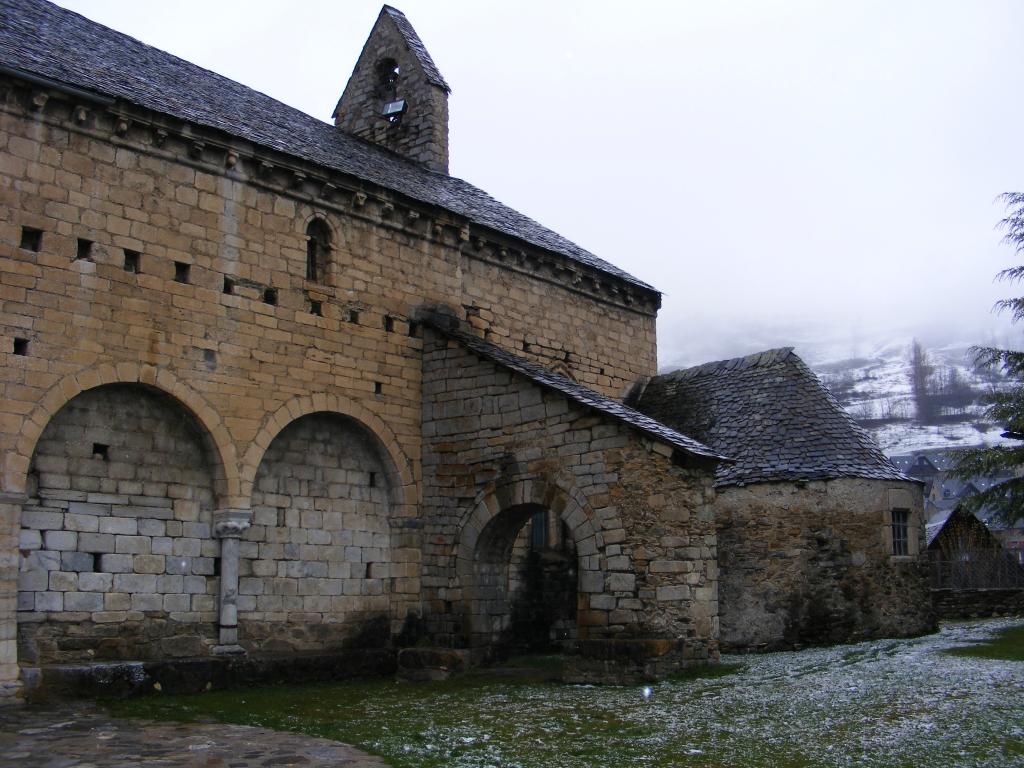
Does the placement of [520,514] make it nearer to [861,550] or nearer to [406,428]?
[406,428]

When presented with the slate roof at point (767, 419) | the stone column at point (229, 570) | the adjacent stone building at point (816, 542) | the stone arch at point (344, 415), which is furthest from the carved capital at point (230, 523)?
the adjacent stone building at point (816, 542)

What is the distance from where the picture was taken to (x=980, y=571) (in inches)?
1223

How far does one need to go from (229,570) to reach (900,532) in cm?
1130

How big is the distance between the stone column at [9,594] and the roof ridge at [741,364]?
13315 mm

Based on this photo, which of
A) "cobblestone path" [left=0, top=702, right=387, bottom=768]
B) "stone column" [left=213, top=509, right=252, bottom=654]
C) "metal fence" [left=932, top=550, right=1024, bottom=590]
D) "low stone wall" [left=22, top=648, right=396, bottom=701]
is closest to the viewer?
"cobblestone path" [left=0, top=702, right=387, bottom=768]

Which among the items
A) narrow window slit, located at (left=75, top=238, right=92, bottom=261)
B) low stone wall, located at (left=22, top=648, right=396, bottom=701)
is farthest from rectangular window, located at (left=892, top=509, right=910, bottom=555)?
narrow window slit, located at (left=75, top=238, right=92, bottom=261)

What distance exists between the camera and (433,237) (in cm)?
1748

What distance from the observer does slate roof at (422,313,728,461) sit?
14.2 meters

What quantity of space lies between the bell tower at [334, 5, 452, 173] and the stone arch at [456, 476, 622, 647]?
933 cm

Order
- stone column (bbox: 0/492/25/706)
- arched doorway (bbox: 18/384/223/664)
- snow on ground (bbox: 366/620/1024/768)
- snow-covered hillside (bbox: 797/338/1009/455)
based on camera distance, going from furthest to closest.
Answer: snow-covered hillside (bbox: 797/338/1009/455)
arched doorway (bbox: 18/384/223/664)
stone column (bbox: 0/492/25/706)
snow on ground (bbox: 366/620/1024/768)

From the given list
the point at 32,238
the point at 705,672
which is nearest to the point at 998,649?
the point at 705,672

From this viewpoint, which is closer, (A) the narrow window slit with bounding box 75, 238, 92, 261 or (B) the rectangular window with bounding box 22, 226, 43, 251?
(B) the rectangular window with bounding box 22, 226, 43, 251

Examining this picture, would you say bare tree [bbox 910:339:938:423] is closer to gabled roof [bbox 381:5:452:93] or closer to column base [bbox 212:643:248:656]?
gabled roof [bbox 381:5:452:93]

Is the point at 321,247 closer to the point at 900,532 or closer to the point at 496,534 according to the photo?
the point at 496,534
